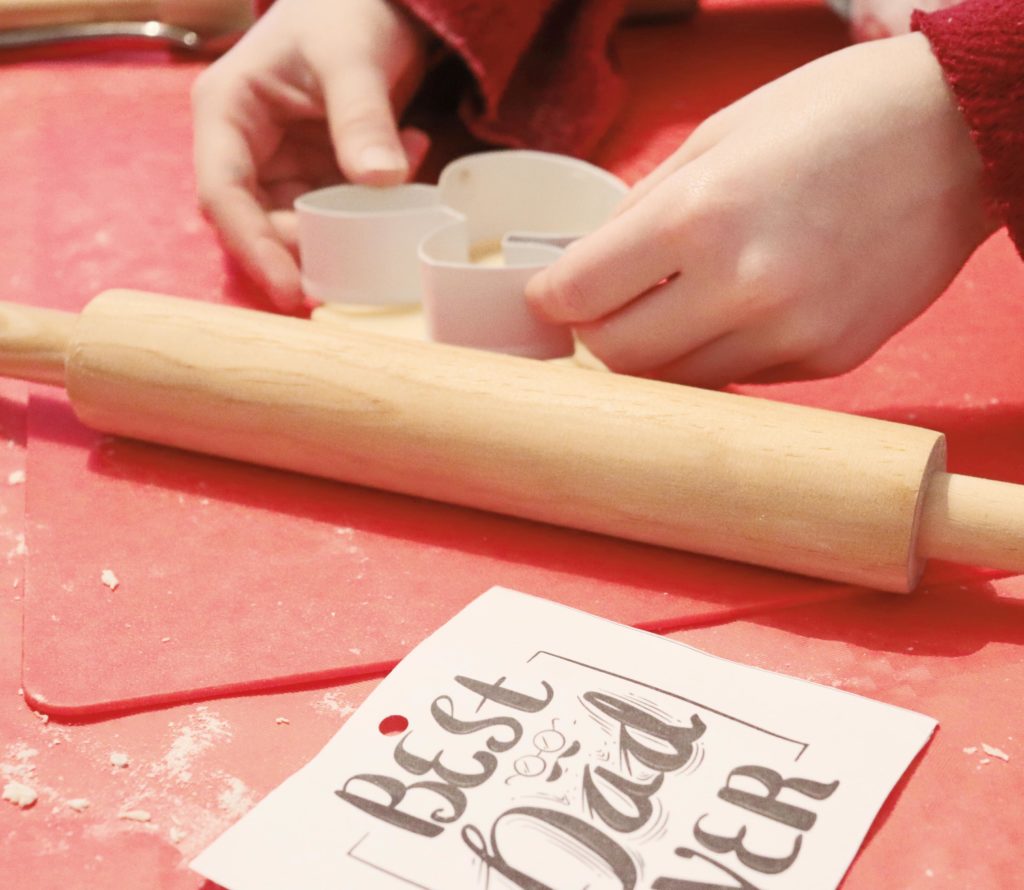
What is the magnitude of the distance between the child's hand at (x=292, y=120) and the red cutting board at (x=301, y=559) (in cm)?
8

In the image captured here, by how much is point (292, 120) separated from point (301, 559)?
0.63m

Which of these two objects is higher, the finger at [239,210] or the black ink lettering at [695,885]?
the finger at [239,210]

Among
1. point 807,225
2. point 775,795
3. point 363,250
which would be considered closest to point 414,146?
point 363,250

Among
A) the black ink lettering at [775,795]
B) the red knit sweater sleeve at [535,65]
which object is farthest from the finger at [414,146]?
the black ink lettering at [775,795]

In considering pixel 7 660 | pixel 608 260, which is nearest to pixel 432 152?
pixel 608 260

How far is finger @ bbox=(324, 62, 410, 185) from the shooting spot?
1.07 metres

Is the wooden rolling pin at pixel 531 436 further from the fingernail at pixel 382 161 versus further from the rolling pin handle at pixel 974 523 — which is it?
the fingernail at pixel 382 161

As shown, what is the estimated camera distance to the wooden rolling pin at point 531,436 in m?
0.68

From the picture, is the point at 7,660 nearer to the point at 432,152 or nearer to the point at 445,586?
the point at 445,586

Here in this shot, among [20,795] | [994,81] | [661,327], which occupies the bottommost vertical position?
[20,795]

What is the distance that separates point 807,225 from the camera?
77cm

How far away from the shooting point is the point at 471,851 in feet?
1.73

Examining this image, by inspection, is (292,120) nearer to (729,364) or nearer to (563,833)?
(729,364)

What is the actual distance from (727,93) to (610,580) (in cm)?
104
